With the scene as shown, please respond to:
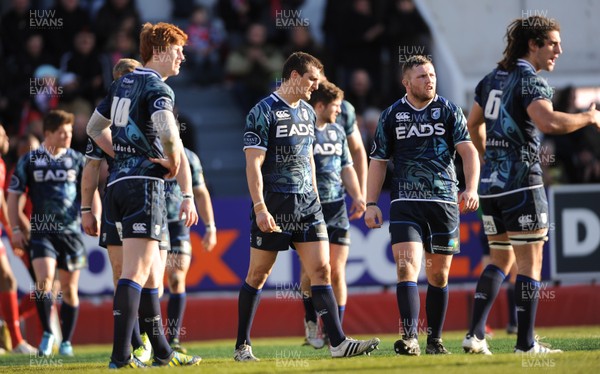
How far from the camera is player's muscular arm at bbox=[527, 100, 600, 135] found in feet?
27.6

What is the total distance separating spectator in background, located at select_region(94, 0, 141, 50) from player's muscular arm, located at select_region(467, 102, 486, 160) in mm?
10798

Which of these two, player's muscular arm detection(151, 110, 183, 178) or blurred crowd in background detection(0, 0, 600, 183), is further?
blurred crowd in background detection(0, 0, 600, 183)

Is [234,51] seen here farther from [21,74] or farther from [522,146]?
[522,146]

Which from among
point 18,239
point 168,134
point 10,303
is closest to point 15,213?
point 18,239

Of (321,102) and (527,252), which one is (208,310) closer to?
(321,102)

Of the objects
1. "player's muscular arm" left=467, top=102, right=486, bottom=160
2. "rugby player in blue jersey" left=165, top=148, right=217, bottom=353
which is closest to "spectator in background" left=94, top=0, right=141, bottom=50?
"rugby player in blue jersey" left=165, top=148, right=217, bottom=353

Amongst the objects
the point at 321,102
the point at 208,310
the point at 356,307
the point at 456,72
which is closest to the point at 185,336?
the point at 208,310

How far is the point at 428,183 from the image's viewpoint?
916 centimetres

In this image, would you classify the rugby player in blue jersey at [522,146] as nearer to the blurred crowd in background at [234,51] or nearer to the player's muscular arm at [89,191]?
the player's muscular arm at [89,191]

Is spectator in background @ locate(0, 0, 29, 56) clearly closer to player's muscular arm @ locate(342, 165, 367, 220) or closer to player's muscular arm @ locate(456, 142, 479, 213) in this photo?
player's muscular arm @ locate(342, 165, 367, 220)

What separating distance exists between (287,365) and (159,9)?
14698 millimetres

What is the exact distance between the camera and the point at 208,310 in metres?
15.3

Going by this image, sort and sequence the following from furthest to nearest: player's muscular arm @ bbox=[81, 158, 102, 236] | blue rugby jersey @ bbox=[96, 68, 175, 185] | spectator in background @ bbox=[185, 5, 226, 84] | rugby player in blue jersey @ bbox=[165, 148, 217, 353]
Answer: spectator in background @ bbox=[185, 5, 226, 84], rugby player in blue jersey @ bbox=[165, 148, 217, 353], player's muscular arm @ bbox=[81, 158, 102, 236], blue rugby jersey @ bbox=[96, 68, 175, 185]

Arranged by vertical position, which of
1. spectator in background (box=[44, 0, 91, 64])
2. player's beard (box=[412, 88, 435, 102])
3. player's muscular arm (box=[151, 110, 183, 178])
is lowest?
player's muscular arm (box=[151, 110, 183, 178])
